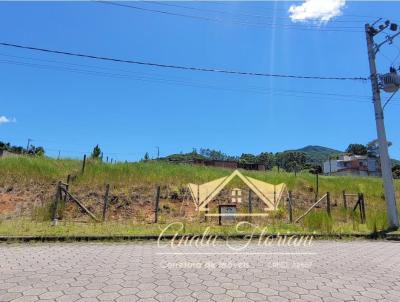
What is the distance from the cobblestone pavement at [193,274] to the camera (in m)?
4.00

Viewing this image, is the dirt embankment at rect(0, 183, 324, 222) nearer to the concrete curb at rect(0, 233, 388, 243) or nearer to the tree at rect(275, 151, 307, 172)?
the concrete curb at rect(0, 233, 388, 243)

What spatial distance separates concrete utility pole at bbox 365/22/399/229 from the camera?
1237 centimetres

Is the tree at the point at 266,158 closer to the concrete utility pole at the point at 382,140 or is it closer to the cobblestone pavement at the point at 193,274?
the concrete utility pole at the point at 382,140

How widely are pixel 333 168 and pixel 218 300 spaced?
93.4 m

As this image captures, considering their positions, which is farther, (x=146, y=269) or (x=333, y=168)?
(x=333, y=168)

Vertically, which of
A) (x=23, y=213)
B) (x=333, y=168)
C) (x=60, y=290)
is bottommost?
(x=60, y=290)

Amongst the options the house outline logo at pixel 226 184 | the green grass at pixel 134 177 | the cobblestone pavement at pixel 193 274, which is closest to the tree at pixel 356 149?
the green grass at pixel 134 177

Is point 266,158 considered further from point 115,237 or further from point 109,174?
point 115,237

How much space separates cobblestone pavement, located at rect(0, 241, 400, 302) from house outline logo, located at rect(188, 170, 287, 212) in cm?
1007

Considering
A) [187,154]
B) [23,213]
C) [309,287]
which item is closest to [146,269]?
[309,287]

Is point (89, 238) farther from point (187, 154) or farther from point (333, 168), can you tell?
point (333, 168)

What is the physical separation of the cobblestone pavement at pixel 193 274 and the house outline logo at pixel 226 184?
33.0 ft

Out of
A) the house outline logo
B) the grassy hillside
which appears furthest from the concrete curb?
the grassy hillside

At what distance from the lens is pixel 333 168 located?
90188 mm
